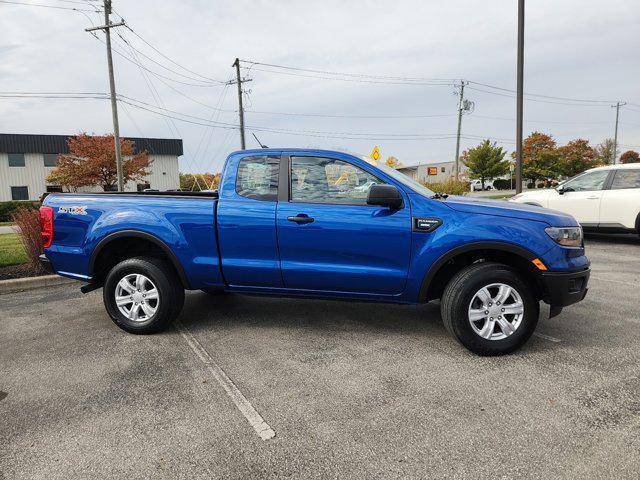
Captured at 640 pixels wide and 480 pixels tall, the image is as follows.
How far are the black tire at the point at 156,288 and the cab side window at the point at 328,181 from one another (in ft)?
4.91

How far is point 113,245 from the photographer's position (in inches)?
179

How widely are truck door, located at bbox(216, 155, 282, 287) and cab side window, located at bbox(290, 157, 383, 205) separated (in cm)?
21

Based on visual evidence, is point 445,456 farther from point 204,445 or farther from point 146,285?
point 146,285

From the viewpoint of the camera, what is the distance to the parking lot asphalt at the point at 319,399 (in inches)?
93.7

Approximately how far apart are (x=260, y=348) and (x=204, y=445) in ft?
4.78

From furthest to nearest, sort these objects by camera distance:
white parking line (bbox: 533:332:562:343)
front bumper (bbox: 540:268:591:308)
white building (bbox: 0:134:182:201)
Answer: white building (bbox: 0:134:182:201) < white parking line (bbox: 533:332:562:343) < front bumper (bbox: 540:268:591:308)

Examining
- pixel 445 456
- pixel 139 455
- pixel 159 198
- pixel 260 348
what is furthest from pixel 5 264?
pixel 445 456

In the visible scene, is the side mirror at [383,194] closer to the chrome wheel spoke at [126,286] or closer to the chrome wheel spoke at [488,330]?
the chrome wheel spoke at [488,330]

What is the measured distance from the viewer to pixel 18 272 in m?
7.06

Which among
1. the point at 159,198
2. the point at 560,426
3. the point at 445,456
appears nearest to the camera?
the point at 445,456

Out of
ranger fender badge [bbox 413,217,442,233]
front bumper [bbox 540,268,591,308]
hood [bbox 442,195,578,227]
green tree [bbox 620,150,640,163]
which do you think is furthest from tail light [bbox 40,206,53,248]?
green tree [bbox 620,150,640,163]

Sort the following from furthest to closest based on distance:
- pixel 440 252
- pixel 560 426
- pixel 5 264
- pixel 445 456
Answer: pixel 5 264 → pixel 440 252 → pixel 560 426 → pixel 445 456

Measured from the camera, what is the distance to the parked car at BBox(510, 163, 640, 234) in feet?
29.5

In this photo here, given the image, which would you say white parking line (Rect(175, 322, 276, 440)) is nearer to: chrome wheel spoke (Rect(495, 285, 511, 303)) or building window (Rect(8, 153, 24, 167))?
chrome wheel spoke (Rect(495, 285, 511, 303))
